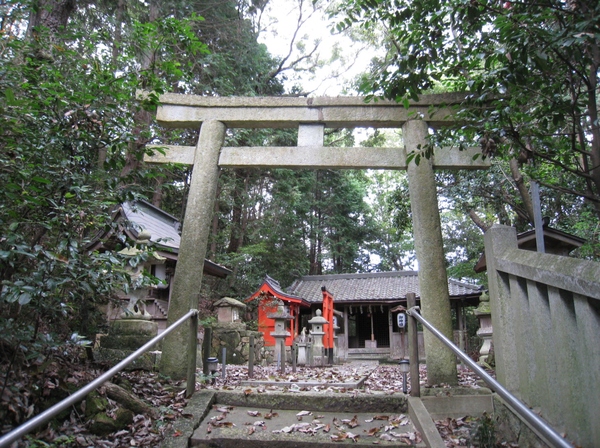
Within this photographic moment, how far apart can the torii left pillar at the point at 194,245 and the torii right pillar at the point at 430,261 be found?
267 centimetres

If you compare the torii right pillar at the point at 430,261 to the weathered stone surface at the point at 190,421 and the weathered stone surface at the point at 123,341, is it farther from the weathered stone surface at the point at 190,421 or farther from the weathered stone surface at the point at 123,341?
the weathered stone surface at the point at 123,341

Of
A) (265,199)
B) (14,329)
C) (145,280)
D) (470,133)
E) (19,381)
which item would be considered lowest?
(19,381)

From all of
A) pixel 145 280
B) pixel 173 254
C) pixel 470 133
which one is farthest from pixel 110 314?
pixel 470 133

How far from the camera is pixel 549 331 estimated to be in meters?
2.58

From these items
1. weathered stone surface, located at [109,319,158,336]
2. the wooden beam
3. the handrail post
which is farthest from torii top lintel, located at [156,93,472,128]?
the handrail post

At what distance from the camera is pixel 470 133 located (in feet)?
14.3

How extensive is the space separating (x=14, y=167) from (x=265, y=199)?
60.2ft

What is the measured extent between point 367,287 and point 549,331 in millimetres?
18943

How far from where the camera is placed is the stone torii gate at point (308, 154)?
5.33 m

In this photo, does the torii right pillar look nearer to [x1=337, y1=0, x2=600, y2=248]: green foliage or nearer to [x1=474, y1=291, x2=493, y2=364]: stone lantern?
[x1=337, y1=0, x2=600, y2=248]: green foliage

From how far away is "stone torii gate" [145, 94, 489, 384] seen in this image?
210 inches

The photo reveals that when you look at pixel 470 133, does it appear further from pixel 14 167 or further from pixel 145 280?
pixel 14 167

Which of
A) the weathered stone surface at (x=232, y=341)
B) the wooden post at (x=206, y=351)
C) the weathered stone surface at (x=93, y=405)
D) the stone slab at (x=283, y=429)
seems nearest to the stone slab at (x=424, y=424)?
the stone slab at (x=283, y=429)

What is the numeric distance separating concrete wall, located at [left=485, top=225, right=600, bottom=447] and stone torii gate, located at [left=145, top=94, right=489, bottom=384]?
1.98 m
